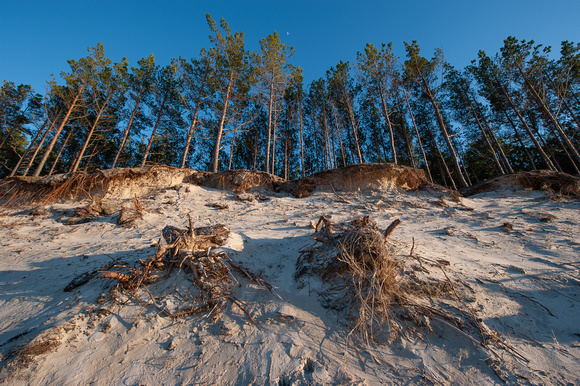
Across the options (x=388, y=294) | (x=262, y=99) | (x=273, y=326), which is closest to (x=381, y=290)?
(x=388, y=294)

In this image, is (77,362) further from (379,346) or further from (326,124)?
(326,124)

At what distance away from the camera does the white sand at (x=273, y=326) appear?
1.74m

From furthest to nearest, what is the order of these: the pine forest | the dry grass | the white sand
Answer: the pine forest
the dry grass
the white sand

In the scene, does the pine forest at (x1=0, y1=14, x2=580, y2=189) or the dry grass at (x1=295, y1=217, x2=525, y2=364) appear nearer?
the dry grass at (x1=295, y1=217, x2=525, y2=364)

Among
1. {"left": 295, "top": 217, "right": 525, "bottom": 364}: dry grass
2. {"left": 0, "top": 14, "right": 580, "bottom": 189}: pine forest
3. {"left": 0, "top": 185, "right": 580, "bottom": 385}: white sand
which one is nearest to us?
{"left": 0, "top": 185, "right": 580, "bottom": 385}: white sand

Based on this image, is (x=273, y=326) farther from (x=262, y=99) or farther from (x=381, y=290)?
(x=262, y=99)

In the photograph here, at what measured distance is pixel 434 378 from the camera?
169cm

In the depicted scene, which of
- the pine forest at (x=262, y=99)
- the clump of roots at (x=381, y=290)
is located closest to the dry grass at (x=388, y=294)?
the clump of roots at (x=381, y=290)

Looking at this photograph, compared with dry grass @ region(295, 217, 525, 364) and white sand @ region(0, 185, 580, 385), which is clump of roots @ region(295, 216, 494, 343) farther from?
white sand @ region(0, 185, 580, 385)

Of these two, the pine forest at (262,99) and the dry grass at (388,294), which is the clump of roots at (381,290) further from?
the pine forest at (262,99)

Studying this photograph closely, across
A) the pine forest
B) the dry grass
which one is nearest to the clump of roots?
the dry grass

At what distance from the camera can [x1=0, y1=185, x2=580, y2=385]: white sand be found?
68.4 inches

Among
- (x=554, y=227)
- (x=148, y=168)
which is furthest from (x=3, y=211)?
(x=554, y=227)

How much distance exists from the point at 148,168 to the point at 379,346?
1066 centimetres
